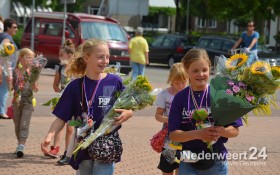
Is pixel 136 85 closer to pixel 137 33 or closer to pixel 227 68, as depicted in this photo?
pixel 227 68

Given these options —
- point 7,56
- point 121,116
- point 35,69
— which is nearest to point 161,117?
point 121,116

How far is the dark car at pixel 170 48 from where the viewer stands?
33344 millimetres

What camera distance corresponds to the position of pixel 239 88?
5.38m

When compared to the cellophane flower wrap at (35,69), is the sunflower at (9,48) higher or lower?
higher

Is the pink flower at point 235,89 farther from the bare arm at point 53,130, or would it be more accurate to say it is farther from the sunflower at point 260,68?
the bare arm at point 53,130

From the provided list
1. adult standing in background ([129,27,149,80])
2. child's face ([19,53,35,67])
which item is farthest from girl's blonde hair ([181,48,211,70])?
adult standing in background ([129,27,149,80])

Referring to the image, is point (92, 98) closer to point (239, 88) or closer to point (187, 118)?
point (187, 118)

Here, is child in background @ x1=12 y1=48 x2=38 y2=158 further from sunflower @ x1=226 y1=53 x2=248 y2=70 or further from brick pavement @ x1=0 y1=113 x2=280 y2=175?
sunflower @ x1=226 y1=53 x2=248 y2=70

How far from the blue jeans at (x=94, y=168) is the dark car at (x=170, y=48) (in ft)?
88.8

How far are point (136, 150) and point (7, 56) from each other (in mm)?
3129

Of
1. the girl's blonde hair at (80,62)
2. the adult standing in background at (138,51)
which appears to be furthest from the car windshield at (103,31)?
the girl's blonde hair at (80,62)

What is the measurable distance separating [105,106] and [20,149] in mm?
4228

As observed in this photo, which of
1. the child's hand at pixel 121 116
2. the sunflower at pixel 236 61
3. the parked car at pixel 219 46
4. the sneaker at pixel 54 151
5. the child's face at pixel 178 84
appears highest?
the sunflower at pixel 236 61

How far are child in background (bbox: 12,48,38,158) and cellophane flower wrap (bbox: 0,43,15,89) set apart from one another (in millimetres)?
1440
